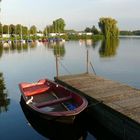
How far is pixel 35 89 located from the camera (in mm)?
17953

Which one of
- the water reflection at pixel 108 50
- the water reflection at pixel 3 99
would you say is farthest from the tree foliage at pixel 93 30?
the water reflection at pixel 3 99

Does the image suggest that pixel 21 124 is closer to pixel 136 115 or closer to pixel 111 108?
pixel 111 108

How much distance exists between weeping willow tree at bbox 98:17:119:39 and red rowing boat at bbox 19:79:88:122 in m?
121

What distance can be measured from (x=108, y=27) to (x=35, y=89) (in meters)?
123

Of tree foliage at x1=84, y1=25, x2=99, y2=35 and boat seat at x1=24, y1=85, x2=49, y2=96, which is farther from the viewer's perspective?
tree foliage at x1=84, y1=25, x2=99, y2=35

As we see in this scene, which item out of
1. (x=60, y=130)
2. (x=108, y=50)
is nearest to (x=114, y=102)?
(x=60, y=130)

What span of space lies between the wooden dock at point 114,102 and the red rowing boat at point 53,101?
82 centimetres

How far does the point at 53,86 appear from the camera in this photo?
17.7 meters

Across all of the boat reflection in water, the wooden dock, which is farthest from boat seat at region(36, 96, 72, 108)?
the wooden dock

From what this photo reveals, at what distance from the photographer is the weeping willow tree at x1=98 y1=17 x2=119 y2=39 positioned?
135125mm

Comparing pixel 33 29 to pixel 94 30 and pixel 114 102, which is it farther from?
pixel 114 102

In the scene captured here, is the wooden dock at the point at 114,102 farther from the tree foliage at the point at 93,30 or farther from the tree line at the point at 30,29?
the tree foliage at the point at 93,30

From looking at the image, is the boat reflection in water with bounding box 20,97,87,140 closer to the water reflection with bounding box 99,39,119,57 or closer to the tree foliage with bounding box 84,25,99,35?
the water reflection with bounding box 99,39,119,57

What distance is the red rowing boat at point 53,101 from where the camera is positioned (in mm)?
12251
